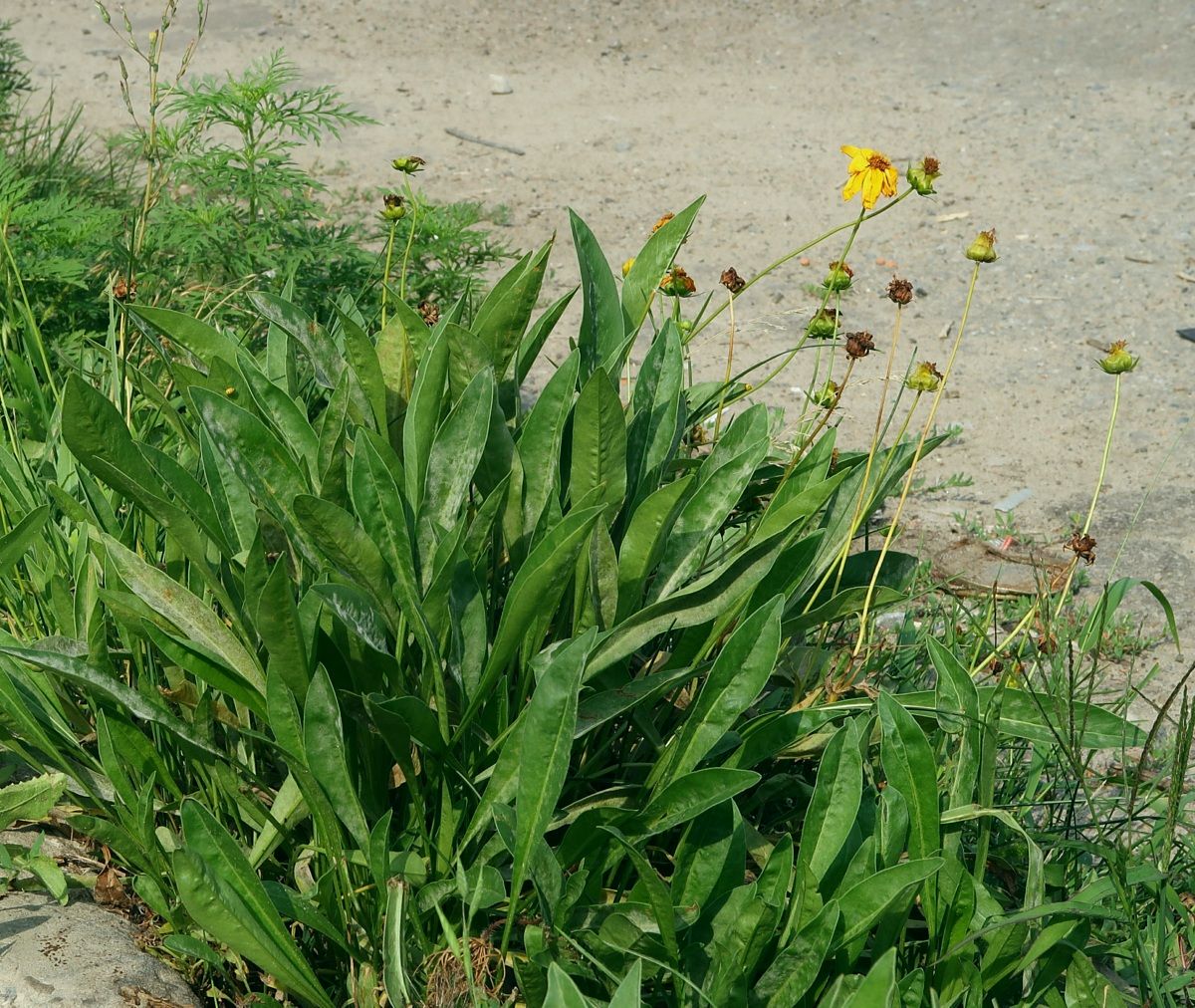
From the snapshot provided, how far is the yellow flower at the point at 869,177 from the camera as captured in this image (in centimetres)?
201

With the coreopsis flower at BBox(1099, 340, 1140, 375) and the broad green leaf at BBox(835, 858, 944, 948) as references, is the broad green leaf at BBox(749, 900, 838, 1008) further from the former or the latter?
the coreopsis flower at BBox(1099, 340, 1140, 375)

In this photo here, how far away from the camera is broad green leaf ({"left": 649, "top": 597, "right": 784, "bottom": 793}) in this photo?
1571 millimetres

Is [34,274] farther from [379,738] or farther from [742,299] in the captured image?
[742,299]

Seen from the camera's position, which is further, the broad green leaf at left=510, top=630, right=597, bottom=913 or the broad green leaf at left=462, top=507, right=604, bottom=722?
the broad green leaf at left=462, top=507, right=604, bottom=722

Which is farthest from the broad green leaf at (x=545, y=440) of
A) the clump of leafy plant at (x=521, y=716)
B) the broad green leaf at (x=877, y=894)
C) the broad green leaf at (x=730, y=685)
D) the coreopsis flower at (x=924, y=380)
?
the broad green leaf at (x=877, y=894)

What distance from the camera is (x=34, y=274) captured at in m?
2.85

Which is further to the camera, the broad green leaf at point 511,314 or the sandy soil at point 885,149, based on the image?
the sandy soil at point 885,149

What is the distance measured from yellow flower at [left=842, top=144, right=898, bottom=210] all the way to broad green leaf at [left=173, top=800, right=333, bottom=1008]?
1.27 meters

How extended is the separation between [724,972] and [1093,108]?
601 centimetres

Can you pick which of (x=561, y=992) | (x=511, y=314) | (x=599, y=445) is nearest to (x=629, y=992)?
(x=561, y=992)

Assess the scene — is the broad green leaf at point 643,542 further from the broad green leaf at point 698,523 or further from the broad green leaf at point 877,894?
the broad green leaf at point 877,894

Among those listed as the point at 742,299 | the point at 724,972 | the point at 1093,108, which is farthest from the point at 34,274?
the point at 1093,108

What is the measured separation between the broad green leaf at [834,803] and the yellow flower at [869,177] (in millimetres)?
856

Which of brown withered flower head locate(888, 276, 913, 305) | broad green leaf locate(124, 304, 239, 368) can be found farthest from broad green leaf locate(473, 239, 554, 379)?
brown withered flower head locate(888, 276, 913, 305)
